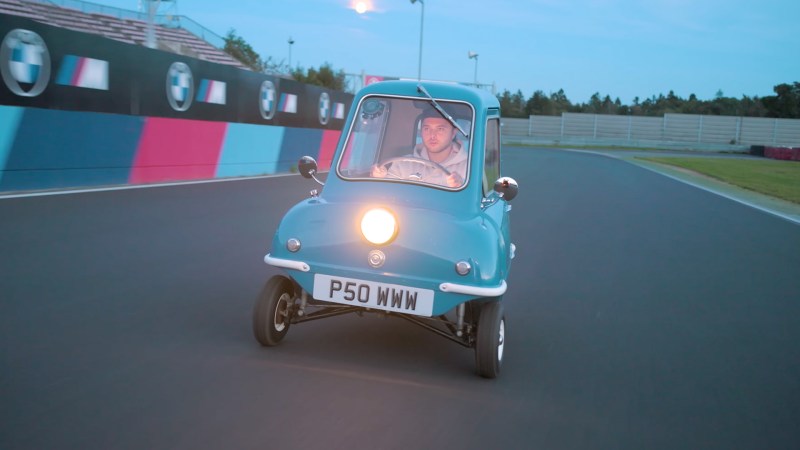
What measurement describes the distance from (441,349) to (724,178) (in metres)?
25.9

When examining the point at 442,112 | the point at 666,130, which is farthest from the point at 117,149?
the point at 666,130

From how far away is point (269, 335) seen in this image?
5.17m

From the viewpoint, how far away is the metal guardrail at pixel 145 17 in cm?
3838

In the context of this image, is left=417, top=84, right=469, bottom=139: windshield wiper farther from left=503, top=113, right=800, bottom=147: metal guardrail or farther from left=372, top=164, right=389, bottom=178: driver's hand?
left=503, top=113, right=800, bottom=147: metal guardrail

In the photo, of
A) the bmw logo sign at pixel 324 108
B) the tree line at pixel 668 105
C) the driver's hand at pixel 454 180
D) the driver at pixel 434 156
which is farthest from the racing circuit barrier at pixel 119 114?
the tree line at pixel 668 105

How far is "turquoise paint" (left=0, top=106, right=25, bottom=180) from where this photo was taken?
11.2 meters

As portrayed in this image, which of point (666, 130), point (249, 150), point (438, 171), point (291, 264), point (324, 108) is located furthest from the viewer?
point (666, 130)

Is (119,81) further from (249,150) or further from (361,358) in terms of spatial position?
(361,358)

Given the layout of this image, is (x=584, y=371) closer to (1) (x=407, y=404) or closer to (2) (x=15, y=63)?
(1) (x=407, y=404)

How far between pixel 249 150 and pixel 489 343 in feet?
50.4

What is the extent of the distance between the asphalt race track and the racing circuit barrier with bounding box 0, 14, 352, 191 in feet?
7.07

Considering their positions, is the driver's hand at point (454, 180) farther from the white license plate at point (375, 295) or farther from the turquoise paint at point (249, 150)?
the turquoise paint at point (249, 150)

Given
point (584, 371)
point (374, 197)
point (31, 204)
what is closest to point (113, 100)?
point (31, 204)

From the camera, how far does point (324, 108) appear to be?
24.5m
